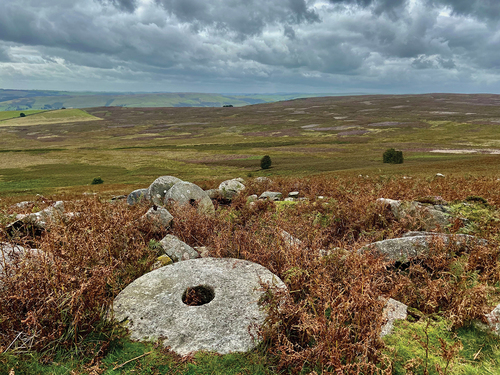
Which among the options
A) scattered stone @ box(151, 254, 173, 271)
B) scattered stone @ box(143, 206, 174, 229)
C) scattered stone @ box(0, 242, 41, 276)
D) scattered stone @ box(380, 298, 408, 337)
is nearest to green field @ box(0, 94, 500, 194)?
scattered stone @ box(380, 298, 408, 337)

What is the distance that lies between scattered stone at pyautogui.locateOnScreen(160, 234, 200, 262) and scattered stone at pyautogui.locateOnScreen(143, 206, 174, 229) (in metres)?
1.19

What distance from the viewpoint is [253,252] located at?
251 inches

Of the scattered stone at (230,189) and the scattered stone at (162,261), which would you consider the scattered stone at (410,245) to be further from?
the scattered stone at (230,189)

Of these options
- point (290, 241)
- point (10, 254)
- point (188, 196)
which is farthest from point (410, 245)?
point (188, 196)

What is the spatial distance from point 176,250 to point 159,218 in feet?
6.44

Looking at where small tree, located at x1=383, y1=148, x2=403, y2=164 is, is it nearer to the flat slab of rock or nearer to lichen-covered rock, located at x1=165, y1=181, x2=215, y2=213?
lichen-covered rock, located at x1=165, y1=181, x2=215, y2=213

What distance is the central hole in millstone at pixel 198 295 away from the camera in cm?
519

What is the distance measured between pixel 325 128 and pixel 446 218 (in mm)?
126194

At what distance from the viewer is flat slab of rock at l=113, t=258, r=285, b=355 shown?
407 cm

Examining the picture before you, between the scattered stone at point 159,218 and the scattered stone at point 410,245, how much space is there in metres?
5.52

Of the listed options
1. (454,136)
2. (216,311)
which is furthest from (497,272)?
(454,136)

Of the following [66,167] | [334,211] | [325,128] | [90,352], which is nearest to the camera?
[90,352]

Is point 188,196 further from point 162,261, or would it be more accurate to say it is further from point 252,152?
point 252,152

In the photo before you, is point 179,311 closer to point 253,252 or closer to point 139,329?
point 139,329
